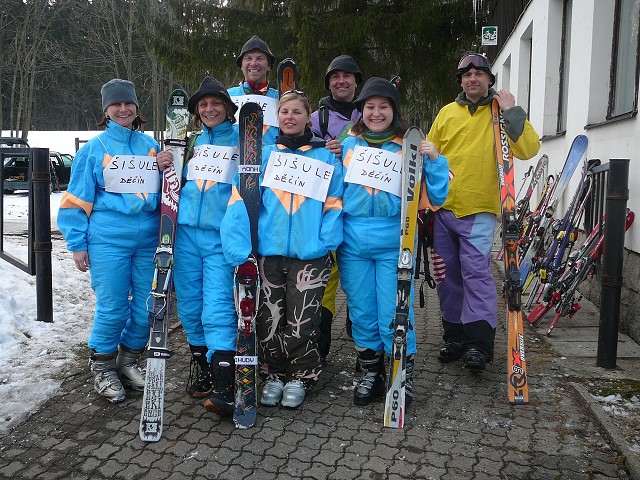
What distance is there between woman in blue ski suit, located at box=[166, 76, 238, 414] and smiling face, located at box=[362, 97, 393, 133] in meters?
0.79

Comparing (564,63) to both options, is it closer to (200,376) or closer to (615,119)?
(615,119)

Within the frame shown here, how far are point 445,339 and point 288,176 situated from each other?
5.78ft

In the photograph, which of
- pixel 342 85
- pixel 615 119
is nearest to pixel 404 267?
pixel 342 85

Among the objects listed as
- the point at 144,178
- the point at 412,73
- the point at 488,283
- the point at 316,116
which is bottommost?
A: the point at 488,283

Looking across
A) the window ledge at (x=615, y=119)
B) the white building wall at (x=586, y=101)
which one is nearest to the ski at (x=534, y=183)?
the white building wall at (x=586, y=101)

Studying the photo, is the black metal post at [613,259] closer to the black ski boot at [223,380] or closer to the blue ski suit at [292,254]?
the blue ski suit at [292,254]

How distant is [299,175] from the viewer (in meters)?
3.26

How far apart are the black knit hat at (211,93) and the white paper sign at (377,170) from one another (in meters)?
0.79

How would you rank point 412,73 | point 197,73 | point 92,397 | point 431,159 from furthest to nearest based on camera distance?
point 197,73
point 412,73
point 92,397
point 431,159

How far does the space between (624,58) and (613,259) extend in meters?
2.31

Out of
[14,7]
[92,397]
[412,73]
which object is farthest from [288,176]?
[14,7]

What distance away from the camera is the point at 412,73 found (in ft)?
40.3

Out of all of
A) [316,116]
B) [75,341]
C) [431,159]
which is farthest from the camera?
[75,341]

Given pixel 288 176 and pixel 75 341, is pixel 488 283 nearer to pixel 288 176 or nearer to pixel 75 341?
pixel 288 176
